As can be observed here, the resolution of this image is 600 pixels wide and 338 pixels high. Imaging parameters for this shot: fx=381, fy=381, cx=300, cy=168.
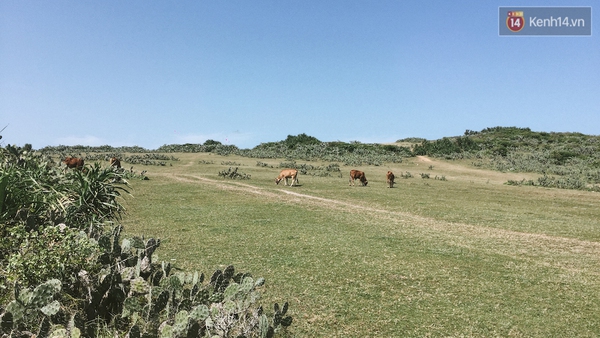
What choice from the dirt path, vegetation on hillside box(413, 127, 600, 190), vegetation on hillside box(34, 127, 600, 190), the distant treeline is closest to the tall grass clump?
the dirt path

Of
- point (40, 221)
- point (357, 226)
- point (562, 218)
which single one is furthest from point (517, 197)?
point (40, 221)

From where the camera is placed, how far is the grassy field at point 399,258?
6.82 meters

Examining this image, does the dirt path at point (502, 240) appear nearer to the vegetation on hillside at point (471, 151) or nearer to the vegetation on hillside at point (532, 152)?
the vegetation on hillside at point (532, 152)

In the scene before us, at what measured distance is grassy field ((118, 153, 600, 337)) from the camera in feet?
22.4

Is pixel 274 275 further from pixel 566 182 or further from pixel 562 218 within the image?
pixel 566 182

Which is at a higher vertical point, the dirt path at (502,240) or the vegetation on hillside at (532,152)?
the vegetation on hillside at (532,152)

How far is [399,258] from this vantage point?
10531 mm

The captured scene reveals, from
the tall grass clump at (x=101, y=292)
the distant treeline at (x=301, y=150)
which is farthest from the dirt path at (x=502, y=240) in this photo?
the distant treeline at (x=301, y=150)

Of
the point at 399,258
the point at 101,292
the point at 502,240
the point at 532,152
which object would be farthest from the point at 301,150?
the point at 101,292

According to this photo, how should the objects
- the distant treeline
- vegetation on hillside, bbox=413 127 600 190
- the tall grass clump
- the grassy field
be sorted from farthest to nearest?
the distant treeline < vegetation on hillside, bbox=413 127 600 190 < the grassy field < the tall grass clump

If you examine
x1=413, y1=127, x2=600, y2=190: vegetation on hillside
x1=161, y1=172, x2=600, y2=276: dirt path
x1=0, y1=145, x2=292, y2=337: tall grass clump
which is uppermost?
x1=413, y1=127, x2=600, y2=190: vegetation on hillside

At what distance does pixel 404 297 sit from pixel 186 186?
21.3m

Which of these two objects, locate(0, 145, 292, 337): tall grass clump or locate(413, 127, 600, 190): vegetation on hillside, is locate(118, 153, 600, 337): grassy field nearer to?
locate(0, 145, 292, 337): tall grass clump

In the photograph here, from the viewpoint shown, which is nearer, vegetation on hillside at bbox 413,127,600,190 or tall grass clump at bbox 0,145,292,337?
tall grass clump at bbox 0,145,292,337
